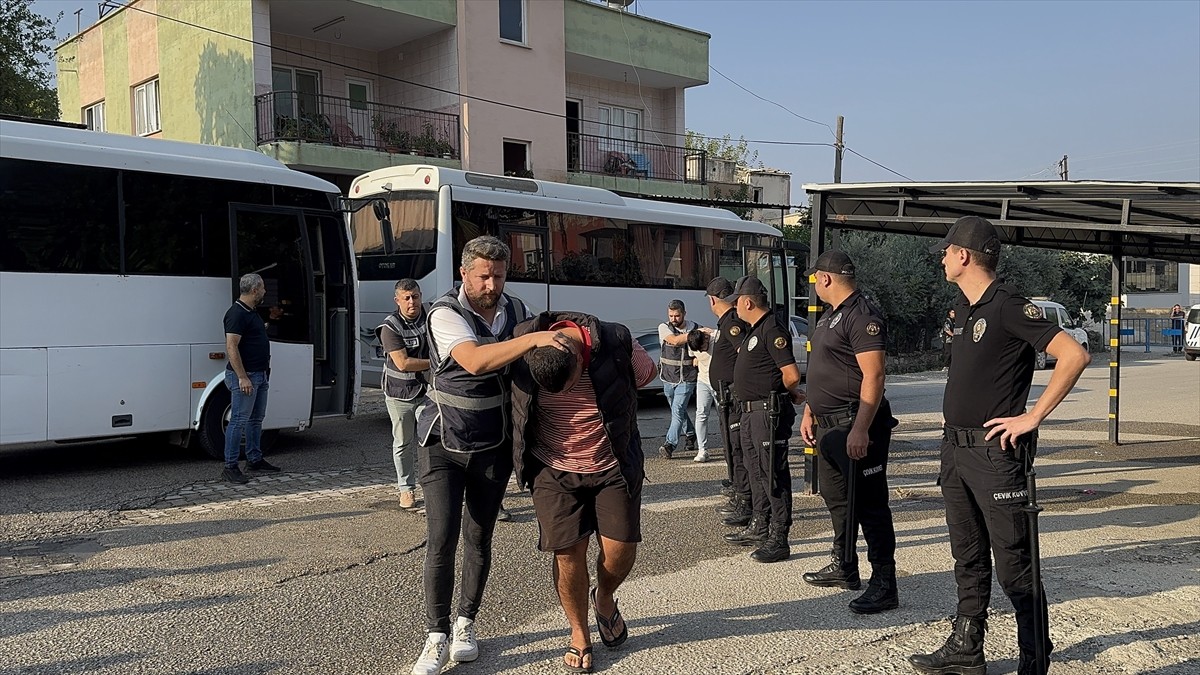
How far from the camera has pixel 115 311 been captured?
904 cm

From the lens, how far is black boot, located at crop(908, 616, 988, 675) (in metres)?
4.16

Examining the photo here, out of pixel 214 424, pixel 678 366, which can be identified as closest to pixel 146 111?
pixel 214 424

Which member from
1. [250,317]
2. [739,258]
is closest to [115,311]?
[250,317]

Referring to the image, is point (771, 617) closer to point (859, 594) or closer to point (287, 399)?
point (859, 594)

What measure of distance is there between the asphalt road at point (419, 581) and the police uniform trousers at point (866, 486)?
358mm

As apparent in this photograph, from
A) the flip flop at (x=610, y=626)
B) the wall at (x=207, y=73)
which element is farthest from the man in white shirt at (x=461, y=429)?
the wall at (x=207, y=73)

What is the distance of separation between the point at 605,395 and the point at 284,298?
7182 millimetres

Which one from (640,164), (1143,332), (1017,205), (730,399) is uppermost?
(640,164)

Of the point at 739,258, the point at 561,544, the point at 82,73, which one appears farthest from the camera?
the point at 82,73

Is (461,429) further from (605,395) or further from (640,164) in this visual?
(640,164)

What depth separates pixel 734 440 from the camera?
22.5 feet

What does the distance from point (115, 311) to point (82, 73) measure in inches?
759

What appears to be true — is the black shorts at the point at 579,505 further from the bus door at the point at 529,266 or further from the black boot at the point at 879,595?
the bus door at the point at 529,266

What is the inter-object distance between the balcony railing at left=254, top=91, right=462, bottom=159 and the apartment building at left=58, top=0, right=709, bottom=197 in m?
0.04
